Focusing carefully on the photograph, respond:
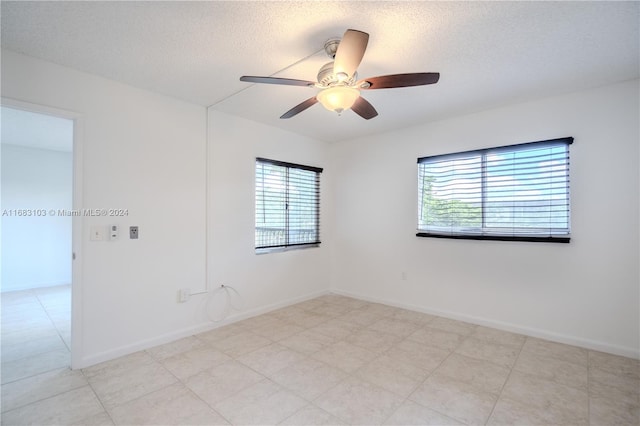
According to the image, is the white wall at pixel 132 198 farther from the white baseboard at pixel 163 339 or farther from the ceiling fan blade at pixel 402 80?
the ceiling fan blade at pixel 402 80

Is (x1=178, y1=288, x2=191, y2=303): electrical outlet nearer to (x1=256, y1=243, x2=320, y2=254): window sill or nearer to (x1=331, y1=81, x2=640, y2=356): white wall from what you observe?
(x1=256, y1=243, x2=320, y2=254): window sill

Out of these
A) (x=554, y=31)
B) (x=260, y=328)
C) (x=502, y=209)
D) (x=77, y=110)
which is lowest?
(x=260, y=328)

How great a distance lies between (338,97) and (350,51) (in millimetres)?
345

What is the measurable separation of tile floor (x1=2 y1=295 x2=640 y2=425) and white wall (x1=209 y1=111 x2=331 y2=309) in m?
0.74

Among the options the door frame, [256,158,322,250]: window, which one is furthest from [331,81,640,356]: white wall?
the door frame

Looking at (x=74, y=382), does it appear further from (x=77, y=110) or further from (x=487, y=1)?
(x=487, y=1)

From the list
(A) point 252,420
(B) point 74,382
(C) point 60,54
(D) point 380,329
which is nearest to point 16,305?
(B) point 74,382

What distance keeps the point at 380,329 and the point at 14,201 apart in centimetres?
616

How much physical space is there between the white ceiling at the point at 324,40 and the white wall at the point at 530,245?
403 millimetres

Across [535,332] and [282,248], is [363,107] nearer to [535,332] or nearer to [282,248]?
[282,248]

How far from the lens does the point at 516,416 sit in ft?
6.16

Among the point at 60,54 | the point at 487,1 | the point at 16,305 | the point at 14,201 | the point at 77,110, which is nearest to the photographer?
the point at 487,1

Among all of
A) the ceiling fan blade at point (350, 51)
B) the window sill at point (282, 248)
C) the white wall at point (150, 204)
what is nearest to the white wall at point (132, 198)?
the white wall at point (150, 204)

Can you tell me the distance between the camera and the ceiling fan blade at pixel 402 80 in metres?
1.79
